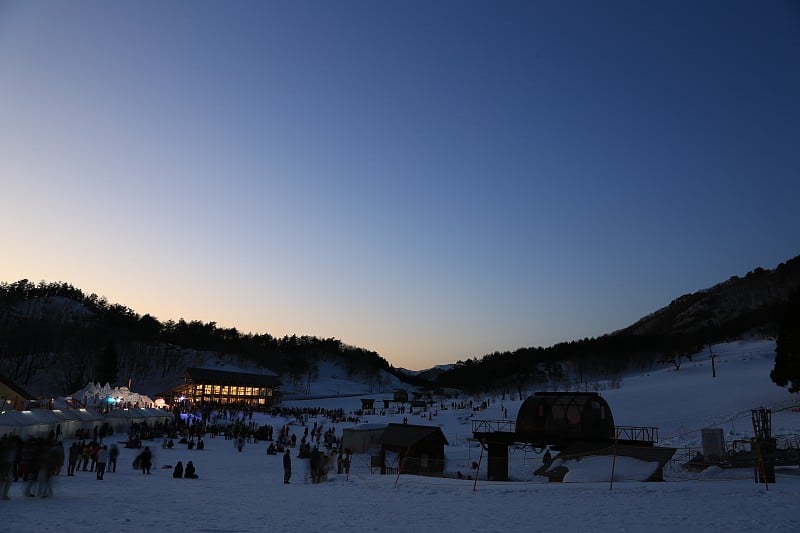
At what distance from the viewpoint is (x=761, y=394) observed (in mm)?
50500

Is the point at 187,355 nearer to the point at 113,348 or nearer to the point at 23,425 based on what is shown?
the point at 113,348

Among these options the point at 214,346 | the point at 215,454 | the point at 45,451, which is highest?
the point at 214,346

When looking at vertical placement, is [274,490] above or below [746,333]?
below

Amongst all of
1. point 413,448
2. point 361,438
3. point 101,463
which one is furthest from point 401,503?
point 361,438

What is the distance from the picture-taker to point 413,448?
3014 centimetres

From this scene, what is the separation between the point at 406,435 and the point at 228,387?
8103 cm

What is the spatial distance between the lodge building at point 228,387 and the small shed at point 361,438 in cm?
6109

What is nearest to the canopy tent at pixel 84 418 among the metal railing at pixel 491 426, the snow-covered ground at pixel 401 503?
the snow-covered ground at pixel 401 503

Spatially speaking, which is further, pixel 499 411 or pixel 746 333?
pixel 746 333

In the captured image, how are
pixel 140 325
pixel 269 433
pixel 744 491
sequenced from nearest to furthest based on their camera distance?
1. pixel 744 491
2. pixel 269 433
3. pixel 140 325

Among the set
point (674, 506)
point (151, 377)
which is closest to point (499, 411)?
point (674, 506)

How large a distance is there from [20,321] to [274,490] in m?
156

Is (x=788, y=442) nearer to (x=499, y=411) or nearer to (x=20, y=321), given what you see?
(x=499, y=411)

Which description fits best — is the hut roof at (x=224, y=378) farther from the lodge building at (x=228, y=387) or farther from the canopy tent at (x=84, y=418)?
the canopy tent at (x=84, y=418)
